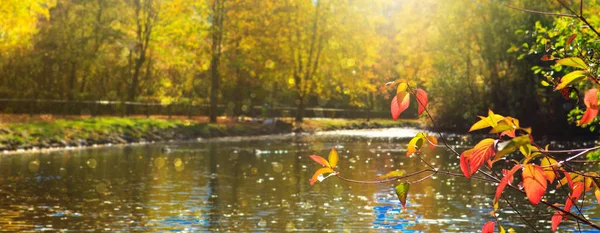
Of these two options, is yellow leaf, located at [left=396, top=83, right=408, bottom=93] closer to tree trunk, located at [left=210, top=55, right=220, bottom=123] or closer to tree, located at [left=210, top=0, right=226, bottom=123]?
tree, located at [left=210, top=0, right=226, bottom=123]

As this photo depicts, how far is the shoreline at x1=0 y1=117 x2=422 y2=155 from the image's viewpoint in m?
33.2

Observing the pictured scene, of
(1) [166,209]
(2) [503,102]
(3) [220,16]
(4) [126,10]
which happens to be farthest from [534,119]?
(1) [166,209]

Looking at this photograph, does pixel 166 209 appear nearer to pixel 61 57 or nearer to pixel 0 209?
pixel 0 209

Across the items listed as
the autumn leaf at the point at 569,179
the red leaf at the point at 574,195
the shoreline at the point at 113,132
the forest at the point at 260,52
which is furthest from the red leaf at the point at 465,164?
the forest at the point at 260,52

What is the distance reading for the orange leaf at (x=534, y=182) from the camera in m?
3.65

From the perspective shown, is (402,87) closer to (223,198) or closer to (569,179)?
(569,179)

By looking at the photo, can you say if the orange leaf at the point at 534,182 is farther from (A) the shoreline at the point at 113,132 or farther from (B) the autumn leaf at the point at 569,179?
(A) the shoreline at the point at 113,132

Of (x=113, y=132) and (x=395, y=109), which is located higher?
(x=395, y=109)

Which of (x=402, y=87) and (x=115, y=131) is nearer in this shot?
(x=402, y=87)

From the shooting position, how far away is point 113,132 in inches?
1545

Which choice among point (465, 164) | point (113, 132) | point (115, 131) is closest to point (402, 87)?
point (465, 164)

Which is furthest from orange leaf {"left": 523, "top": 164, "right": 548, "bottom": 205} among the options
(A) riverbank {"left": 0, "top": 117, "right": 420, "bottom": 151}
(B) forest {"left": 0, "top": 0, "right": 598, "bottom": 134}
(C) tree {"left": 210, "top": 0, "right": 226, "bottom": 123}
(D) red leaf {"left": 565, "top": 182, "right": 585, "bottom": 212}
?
(C) tree {"left": 210, "top": 0, "right": 226, "bottom": 123}

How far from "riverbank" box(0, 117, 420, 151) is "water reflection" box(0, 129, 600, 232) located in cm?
503

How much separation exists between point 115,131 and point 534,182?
37097 millimetres
